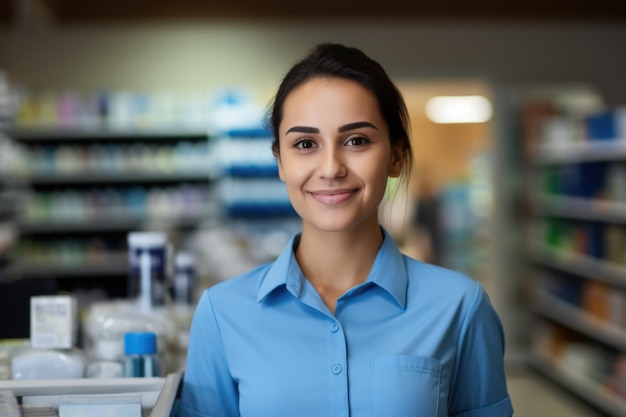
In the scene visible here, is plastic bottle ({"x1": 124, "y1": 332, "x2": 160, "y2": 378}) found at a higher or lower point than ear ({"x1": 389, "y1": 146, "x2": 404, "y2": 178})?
lower

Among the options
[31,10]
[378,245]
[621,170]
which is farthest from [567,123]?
[378,245]

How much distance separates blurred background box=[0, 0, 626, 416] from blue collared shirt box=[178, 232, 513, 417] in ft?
20.5

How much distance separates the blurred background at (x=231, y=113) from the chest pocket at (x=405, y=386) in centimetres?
640

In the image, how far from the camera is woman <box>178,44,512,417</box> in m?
1.75

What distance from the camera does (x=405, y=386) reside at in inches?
68.2

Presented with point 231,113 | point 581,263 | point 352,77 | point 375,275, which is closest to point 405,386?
point 375,275

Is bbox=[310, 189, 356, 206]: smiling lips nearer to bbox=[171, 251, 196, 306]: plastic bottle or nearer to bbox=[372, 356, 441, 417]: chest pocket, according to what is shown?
bbox=[372, 356, 441, 417]: chest pocket

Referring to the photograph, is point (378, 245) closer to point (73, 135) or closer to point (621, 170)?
point (621, 170)

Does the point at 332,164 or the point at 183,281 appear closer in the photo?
the point at 332,164

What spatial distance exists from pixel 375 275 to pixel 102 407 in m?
0.61

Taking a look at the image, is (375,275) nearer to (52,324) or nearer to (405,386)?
(405,386)

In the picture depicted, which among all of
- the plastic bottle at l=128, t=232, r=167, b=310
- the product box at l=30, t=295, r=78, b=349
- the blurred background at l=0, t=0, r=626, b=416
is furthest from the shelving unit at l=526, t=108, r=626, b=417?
the product box at l=30, t=295, r=78, b=349

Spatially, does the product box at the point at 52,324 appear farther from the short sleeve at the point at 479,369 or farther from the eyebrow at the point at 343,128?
the short sleeve at the point at 479,369

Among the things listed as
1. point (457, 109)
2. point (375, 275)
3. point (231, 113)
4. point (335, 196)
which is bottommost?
point (375, 275)
